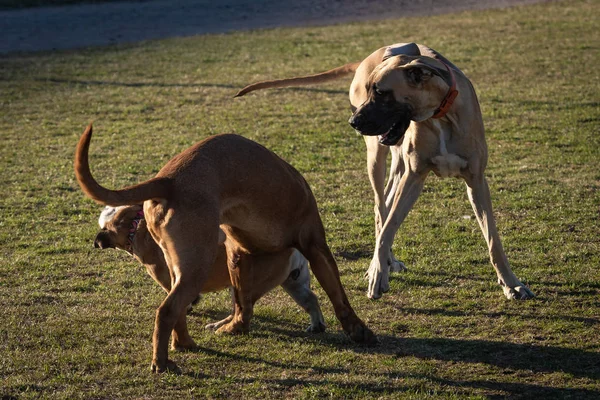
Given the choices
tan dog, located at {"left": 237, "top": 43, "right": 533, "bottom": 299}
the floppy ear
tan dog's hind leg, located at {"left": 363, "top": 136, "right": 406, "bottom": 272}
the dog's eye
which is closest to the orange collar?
tan dog, located at {"left": 237, "top": 43, "right": 533, "bottom": 299}

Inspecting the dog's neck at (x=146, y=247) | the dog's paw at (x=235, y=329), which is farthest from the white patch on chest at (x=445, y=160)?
the dog's neck at (x=146, y=247)

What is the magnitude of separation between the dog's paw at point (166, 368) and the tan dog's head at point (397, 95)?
5.69 feet

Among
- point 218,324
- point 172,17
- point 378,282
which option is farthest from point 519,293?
point 172,17

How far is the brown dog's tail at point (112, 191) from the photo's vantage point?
4516mm

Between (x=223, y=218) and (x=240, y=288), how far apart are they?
0.66 metres

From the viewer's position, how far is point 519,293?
593 centimetres

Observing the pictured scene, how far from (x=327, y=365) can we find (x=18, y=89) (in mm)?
9543

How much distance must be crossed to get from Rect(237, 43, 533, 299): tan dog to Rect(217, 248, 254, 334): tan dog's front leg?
0.90 meters

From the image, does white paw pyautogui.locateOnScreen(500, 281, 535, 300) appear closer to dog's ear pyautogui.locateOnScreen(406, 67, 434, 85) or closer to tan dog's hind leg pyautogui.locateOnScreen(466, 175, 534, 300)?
tan dog's hind leg pyautogui.locateOnScreen(466, 175, 534, 300)

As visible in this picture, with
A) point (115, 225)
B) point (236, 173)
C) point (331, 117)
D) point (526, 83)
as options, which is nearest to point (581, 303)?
point (236, 173)

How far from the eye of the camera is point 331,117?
11.2 metres

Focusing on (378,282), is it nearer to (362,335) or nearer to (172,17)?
(362,335)

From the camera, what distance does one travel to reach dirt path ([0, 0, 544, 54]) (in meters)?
17.4

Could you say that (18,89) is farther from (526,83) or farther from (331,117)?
(526,83)
